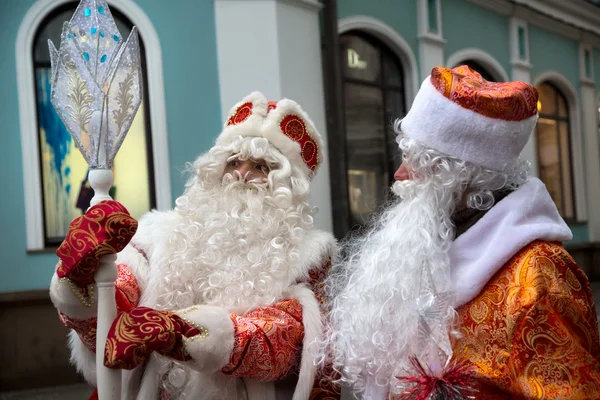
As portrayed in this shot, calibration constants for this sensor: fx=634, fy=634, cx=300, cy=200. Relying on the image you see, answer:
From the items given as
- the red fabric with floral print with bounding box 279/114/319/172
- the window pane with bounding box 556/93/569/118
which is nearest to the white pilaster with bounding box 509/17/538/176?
the window pane with bounding box 556/93/569/118

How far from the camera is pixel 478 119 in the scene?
1.87 metres

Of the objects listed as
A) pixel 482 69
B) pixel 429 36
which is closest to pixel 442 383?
pixel 429 36

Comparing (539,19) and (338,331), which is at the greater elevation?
(539,19)

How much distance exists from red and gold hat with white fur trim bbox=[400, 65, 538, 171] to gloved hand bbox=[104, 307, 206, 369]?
955 millimetres

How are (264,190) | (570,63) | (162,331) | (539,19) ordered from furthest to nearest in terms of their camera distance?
(570,63)
(539,19)
(264,190)
(162,331)

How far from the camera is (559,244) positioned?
1.88 metres

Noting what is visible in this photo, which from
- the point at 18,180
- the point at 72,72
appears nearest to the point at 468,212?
the point at 72,72

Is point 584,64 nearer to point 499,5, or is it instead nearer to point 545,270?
point 499,5

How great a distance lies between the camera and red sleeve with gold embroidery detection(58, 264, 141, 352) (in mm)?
2188

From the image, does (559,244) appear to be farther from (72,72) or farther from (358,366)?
(72,72)

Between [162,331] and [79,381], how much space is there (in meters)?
4.33

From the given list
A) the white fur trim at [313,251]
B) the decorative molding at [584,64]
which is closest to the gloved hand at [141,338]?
the white fur trim at [313,251]

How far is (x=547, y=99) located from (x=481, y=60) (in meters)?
2.75

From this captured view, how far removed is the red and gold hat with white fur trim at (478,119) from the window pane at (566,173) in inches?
437
